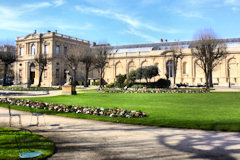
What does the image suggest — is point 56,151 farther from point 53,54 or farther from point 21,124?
point 53,54

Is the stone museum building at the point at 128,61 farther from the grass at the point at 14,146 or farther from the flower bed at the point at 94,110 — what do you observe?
the grass at the point at 14,146

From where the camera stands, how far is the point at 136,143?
5.51m

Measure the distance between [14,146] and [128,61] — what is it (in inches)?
2109

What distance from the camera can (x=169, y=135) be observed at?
6.35m

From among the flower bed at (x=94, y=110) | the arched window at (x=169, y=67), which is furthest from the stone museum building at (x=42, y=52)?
the flower bed at (x=94, y=110)

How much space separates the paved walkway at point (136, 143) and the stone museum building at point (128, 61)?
4404cm

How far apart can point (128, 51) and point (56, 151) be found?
2315 inches

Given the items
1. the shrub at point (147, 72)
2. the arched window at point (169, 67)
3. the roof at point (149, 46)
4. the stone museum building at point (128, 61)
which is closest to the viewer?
the shrub at point (147, 72)

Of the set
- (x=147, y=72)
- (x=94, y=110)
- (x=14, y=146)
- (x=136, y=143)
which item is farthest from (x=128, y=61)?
(x=14, y=146)

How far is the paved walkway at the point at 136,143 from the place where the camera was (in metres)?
4.63

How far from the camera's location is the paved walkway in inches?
182

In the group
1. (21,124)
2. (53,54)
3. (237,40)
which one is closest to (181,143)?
(21,124)

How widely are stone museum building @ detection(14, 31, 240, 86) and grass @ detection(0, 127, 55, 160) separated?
45038 millimetres

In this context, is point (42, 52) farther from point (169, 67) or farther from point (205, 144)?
point (205, 144)
